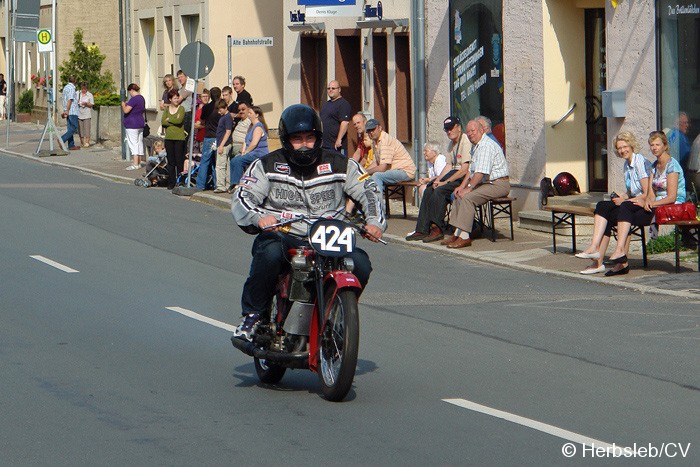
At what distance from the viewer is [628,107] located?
697 inches

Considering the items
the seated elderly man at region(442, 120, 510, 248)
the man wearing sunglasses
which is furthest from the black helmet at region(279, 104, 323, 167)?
the man wearing sunglasses

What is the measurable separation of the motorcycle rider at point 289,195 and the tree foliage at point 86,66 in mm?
38669

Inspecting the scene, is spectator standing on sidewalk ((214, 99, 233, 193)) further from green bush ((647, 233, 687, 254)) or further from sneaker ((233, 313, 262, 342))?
sneaker ((233, 313, 262, 342))

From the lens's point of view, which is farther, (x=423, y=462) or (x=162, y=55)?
(x=162, y=55)

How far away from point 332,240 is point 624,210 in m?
7.50

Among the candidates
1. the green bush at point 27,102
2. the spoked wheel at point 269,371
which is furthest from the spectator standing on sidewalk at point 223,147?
the green bush at point 27,102

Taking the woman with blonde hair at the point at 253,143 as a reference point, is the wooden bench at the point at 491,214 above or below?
below

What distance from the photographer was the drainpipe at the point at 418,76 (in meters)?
22.6

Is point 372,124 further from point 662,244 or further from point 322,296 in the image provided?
point 322,296

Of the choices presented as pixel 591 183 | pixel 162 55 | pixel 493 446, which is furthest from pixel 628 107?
pixel 162 55

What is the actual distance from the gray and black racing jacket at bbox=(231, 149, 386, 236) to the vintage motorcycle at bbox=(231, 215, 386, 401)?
238 millimetres

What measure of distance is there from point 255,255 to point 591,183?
12200 millimetres

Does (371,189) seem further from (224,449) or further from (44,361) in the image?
(44,361)

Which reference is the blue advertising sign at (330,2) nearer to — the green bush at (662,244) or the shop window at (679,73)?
the shop window at (679,73)
